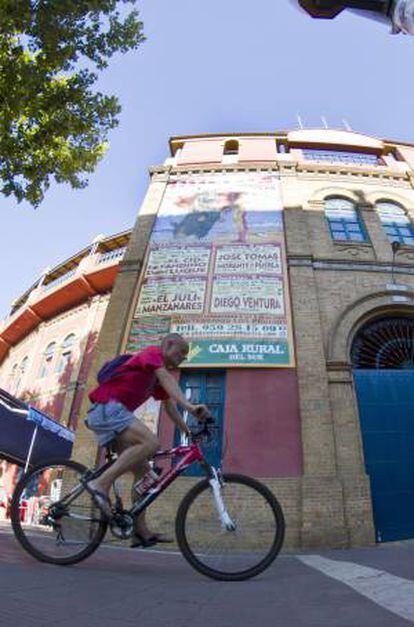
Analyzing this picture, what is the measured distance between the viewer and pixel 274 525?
9.39 ft

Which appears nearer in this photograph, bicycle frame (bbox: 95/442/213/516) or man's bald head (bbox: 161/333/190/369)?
bicycle frame (bbox: 95/442/213/516)

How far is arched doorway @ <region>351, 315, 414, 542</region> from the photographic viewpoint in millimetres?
7785

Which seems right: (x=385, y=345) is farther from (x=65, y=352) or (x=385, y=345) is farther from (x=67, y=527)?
(x=65, y=352)

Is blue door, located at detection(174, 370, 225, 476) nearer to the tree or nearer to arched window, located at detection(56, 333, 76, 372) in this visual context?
the tree

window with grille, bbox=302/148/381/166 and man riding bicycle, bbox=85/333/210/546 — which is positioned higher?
window with grille, bbox=302/148/381/166

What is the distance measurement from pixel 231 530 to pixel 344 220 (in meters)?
10.9

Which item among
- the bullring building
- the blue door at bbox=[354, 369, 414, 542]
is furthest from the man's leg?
the blue door at bbox=[354, 369, 414, 542]

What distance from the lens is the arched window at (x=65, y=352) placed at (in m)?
17.2

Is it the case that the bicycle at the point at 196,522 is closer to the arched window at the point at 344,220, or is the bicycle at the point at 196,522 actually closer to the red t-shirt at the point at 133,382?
the red t-shirt at the point at 133,382

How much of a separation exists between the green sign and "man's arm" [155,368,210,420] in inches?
229

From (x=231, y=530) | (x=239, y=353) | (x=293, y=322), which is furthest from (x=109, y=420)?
(x=293, y=322)

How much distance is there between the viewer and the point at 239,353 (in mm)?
8906

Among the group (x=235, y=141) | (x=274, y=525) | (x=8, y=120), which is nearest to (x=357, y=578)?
(x=274, y=525)

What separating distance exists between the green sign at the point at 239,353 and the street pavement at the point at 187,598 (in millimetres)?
5848
